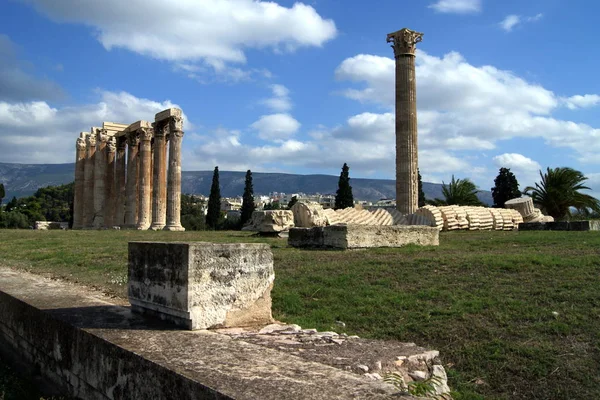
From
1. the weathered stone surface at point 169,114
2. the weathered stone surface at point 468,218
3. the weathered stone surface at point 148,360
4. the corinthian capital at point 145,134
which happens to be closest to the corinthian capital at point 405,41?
the weathered stone surface at point 468,218

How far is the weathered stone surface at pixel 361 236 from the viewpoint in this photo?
1282cm

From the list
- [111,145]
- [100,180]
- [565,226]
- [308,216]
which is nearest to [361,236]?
[308,216]

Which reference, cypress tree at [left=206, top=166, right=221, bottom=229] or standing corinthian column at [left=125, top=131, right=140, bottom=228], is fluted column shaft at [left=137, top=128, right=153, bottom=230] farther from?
cypress tree at [left=206, top=166, right=221, bottom=229]

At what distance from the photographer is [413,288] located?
7.88 meters

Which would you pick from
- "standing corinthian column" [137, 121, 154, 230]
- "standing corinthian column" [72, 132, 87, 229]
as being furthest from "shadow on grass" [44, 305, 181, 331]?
"standing corinthian column" [72, 132, 87, 229]

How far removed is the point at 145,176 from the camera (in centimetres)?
3459

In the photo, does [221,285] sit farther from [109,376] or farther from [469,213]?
[469,213]

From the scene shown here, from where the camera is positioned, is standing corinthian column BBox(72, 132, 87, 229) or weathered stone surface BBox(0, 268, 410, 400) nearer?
weathered stone surface BBox(0, 268, 410, 400)

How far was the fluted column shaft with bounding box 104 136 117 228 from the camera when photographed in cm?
3753

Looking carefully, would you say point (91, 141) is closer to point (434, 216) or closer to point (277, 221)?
point (277, 221)

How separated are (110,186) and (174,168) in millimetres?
8104

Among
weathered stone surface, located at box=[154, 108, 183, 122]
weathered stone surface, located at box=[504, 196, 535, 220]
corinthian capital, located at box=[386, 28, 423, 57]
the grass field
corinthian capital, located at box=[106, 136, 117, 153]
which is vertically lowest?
the grass field

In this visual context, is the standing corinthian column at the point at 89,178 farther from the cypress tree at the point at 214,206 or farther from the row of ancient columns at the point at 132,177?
the cypress tree at the point at 214,206

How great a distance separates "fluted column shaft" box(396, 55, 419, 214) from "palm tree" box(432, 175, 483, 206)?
12.7 m
